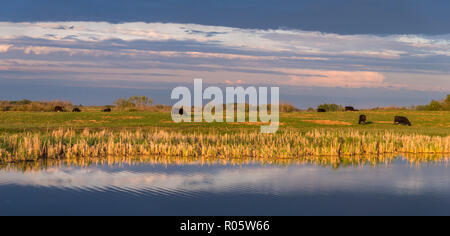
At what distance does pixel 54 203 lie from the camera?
44.1 feet

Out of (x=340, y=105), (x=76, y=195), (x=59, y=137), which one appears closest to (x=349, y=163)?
(x=76, y=195)

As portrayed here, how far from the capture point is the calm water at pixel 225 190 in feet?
42.5

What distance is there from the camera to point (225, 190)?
15.5 metres

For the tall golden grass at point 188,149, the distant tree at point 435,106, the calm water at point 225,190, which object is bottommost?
the calm water at point 225,190

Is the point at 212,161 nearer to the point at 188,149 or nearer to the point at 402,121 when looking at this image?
the point at 188,149

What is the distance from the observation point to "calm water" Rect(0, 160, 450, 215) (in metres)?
13.0

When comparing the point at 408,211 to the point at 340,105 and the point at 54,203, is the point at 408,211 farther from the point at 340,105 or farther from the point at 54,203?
the point at 340,105

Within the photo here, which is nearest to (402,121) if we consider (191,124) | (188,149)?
(191,124)

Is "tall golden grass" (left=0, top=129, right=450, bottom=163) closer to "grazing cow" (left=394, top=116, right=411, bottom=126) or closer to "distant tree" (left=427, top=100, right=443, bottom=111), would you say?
"grazing cow" (left=394, top=116, right=411, bottom=126)

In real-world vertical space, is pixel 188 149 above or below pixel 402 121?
below

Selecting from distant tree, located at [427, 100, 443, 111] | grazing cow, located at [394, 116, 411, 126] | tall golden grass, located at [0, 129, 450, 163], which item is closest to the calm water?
tall golden grass, located at [0, 129, 450, 163]

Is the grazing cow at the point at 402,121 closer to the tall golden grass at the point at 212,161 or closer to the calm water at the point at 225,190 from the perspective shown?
the tall golden grass at the point at 212,161

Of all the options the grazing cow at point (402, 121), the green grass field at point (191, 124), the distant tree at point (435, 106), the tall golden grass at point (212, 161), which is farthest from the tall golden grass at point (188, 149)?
Result: the distant tree at point (435, 106)
